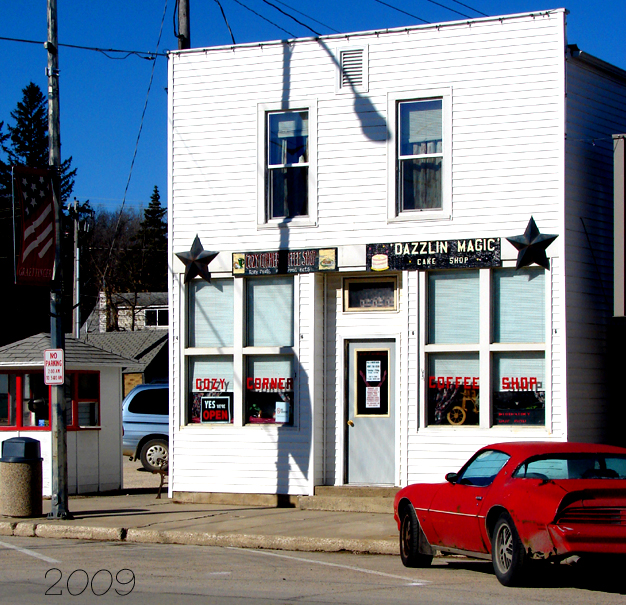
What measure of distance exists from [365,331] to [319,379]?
1.06m

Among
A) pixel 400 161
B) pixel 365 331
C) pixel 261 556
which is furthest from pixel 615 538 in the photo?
pixel 400 161

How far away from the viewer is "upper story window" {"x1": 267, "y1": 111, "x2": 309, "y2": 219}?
14969mm

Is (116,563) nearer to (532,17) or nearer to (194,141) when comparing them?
(194,141)

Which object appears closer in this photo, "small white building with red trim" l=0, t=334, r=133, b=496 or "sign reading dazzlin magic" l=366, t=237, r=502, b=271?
"sign reading dazzlin magic" l=366, t=237, r=502, b=271

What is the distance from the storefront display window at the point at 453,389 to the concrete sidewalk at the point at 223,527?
1757 millimetres

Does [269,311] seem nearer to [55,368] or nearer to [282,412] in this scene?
[282,412]

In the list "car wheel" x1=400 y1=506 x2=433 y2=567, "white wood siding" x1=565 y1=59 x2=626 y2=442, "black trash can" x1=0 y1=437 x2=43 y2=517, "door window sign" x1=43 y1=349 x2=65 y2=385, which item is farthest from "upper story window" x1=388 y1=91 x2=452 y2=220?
"black trash can" x1=0 y1=437 x2=43 y2=517

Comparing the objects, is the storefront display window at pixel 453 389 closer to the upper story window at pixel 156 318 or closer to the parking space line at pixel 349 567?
the parking space line at pixel 349 567

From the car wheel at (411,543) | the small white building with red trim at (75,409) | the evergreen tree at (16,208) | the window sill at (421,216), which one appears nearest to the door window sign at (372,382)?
the window sill at (421,216)

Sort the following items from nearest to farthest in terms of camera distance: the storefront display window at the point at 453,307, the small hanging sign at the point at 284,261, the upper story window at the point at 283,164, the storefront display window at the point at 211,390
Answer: the storefront display window at the point at 453,307 < the small hanging sign at the point at 284,261 < the upper story window at the point at 283,164 < the storefront display window at the point at 211,390

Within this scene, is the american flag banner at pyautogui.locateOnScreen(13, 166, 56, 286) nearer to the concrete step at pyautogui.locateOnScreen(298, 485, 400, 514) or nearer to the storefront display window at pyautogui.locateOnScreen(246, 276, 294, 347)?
the storefront display window at pyautogui.locateOnScreen(246, 276, 294, 347)

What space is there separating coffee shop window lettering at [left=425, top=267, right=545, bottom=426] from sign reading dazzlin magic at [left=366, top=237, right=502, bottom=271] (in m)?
0.22

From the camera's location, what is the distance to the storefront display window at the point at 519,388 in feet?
44.4

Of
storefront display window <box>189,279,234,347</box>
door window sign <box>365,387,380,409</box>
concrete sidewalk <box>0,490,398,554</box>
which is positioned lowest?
concrete sidewalk <box>0,490,398,554</box>
